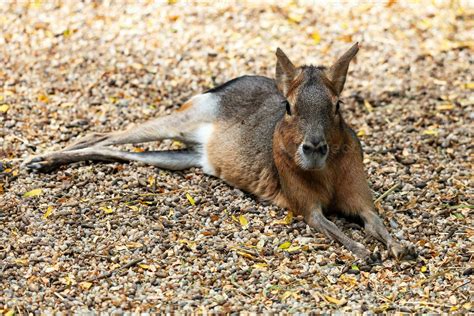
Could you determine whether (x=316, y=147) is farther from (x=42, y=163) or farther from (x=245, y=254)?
(x=42, y=163)

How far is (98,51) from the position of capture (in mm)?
8078

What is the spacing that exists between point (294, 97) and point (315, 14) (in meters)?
3.85

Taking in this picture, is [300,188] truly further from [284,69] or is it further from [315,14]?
[315,14]

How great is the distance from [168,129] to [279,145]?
3.96 feet

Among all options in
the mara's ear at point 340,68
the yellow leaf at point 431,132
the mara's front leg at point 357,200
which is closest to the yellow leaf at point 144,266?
the mara's front leg at point 357,200

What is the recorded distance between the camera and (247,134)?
611 cm

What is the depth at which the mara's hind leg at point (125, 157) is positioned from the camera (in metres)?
6.15

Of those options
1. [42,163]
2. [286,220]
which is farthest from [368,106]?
[42,163]

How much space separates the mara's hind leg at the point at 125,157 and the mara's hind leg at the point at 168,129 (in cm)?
A: 12

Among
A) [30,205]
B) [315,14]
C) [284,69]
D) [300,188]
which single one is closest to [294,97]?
[284,69]

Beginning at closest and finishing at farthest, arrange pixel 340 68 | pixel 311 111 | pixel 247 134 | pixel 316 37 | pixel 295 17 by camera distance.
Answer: pixel 311 111 → pixel 340 68 → pixel 247 134 → pixel 316 37 → pixel 295 17

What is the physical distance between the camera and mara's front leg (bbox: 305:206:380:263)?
5020mm

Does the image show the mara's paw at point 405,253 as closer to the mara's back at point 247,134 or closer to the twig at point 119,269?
the mara's back at point 247,134

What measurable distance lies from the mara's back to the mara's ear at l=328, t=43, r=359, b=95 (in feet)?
2.19
